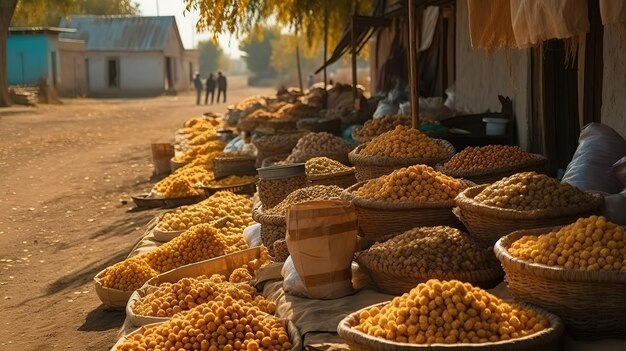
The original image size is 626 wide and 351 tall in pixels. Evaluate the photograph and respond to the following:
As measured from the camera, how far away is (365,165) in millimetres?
7309

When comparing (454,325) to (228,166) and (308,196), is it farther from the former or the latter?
(228,166)

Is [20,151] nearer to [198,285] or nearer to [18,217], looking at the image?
[18,217]

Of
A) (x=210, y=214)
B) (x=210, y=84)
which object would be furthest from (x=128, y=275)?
(x=210, y=84)

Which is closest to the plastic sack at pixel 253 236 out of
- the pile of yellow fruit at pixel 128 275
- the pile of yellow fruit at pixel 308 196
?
the pile of yellow fruit at pixel 308 196

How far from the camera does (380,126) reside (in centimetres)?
952

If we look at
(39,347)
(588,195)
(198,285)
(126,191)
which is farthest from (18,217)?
(588,195)

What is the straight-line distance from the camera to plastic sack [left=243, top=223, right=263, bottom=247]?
6946mm

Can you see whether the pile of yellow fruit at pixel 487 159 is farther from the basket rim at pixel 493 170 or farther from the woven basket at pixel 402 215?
the woven basket at pixel 402 215

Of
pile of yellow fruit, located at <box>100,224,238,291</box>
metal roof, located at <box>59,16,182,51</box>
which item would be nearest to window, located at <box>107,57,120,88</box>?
metal roof, located at <box>59,16,182,51</box>

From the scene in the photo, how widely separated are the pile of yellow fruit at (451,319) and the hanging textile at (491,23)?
9.17 ft

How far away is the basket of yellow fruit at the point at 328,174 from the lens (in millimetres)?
7879

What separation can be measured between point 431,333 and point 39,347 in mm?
3313

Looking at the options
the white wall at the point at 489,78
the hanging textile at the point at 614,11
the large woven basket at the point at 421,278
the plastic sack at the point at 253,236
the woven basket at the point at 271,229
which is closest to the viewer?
the hanging textile at the point at 614,11

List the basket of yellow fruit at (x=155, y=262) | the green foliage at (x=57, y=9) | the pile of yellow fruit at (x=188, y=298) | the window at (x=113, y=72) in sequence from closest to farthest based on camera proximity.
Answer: the pile of yellow fruit at (x=188, y=298) → the basket of yellow fruit at (x=155, y=262) → the green foliage at (x=57, y=9) → the window at (x=113, y=72)
